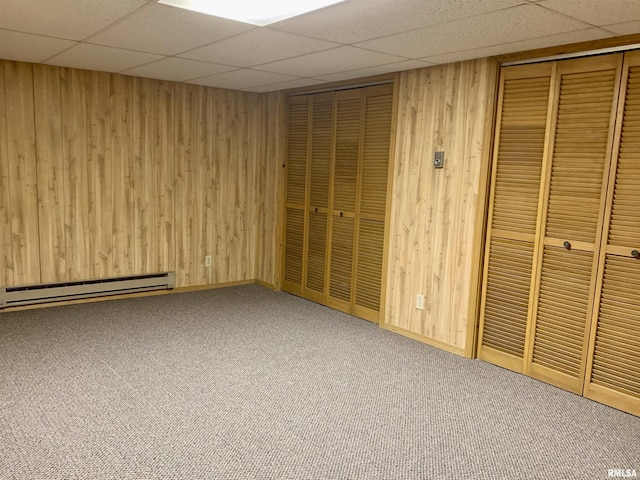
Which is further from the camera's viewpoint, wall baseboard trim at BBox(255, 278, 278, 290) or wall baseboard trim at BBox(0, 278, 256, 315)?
wall baseboard trim at BBox(255, 278, 278, 290)

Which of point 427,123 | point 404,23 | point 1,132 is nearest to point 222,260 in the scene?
point 1,132

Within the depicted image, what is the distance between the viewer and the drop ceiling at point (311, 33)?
2.45 metres

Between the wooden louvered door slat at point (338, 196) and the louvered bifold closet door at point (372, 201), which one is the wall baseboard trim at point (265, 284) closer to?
the wooden louvered door slat at point (338, 196)

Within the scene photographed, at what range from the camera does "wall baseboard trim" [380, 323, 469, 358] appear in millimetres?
3770

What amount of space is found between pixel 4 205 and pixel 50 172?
18.1 inches

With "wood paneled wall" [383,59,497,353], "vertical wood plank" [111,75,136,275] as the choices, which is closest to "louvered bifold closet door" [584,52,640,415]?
"wood paneled wall" [383,59,497,353]

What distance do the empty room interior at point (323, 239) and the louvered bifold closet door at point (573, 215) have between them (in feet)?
0.04

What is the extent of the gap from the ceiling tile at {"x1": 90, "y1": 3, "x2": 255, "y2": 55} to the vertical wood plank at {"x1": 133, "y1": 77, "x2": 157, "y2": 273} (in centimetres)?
141

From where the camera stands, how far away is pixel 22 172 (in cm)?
430

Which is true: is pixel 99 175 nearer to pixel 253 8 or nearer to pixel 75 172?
pixel 75 172

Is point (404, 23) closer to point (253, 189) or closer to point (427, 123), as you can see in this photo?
point (427, 123)

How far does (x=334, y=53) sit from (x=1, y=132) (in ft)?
9.42

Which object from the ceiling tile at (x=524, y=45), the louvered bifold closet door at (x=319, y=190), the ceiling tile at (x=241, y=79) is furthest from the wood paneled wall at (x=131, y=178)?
the ceiling tile at (x=524, y=45)

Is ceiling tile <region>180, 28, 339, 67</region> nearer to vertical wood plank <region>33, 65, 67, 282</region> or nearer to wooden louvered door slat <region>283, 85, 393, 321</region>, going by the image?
wooden louvered door slat <region>283, 85, 393, 321</region>
